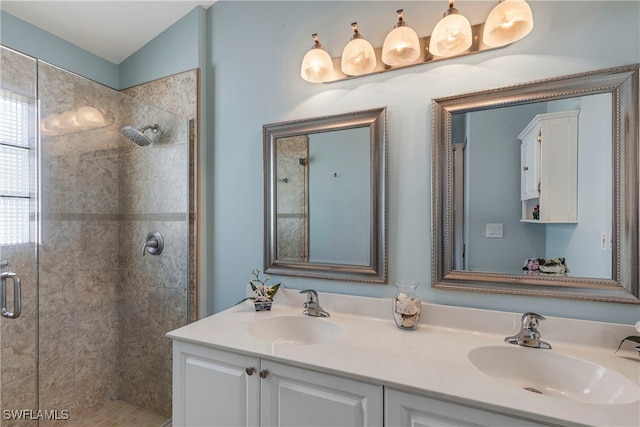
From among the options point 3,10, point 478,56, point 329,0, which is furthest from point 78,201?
point 478,56

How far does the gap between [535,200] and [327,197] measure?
35.1 inches

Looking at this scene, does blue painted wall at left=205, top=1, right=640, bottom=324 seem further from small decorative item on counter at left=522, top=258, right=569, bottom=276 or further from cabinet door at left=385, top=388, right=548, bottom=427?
cabinet door at left=385, top=388, right=548, bottom=427

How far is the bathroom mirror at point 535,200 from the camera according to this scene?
3.47 ft

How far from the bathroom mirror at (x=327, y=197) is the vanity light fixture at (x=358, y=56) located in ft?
0.64

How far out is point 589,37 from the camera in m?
1.10

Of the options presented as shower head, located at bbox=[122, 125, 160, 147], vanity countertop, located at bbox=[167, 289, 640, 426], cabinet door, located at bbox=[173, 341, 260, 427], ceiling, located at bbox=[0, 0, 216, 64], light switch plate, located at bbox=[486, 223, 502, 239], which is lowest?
cabinet door, located at bbox=[173, 341, 260, 427]

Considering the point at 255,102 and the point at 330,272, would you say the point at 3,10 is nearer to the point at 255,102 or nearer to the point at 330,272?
the point at 255,102

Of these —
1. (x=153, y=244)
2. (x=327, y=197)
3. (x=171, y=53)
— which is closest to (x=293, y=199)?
(x=327, y=197)

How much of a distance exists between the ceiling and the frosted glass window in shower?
2.09ft

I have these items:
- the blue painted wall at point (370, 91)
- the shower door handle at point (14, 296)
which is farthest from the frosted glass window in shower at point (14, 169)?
the blue painted wall at point (370, 91)

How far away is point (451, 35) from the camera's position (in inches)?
47.9

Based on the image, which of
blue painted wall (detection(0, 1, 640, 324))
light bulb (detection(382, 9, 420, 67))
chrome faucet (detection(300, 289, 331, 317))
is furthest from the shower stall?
light bulb (detection(382, 9, 420, 67))

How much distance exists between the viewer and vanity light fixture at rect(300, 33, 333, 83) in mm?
1477

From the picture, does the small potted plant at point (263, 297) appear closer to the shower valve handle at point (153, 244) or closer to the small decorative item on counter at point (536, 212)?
the shower valve handle at point (153, 244)
